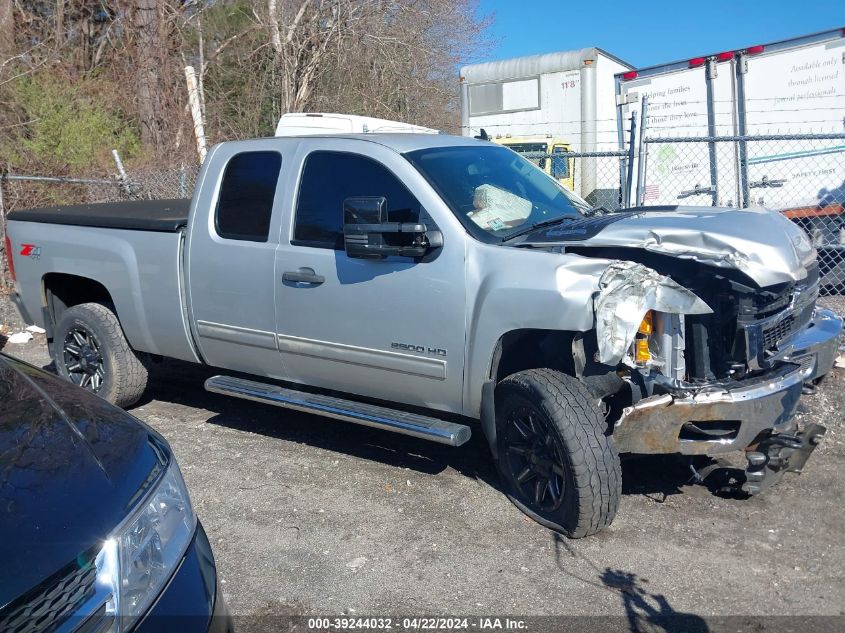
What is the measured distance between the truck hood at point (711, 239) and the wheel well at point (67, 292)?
12.1ft

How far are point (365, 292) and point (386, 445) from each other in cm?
130

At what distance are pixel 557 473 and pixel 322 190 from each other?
2.18 metres

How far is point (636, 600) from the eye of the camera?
3.46 m

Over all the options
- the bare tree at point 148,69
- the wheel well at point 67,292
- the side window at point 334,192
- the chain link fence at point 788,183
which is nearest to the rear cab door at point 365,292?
the side window at point 334,192

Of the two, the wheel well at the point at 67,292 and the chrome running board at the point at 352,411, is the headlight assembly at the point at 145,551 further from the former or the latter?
the wheel well at the point at 67,292

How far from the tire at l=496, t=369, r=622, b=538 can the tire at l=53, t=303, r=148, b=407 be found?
3.07 metres

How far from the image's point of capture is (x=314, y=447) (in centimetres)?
532

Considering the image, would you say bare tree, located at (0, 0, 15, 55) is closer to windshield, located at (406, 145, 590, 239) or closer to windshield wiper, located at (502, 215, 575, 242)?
windshield, located at (406, 145, 590, 239)

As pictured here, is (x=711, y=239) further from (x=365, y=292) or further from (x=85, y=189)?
(x=85, y=189)

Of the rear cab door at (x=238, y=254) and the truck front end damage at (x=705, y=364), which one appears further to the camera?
the rear cab door at (x=238, y=254)

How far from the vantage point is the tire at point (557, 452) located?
3.78 m

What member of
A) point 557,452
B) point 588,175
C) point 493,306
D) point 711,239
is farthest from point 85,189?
point 711,239

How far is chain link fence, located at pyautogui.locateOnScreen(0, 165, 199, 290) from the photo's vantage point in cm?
1094

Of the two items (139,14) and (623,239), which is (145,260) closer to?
(623,239)
